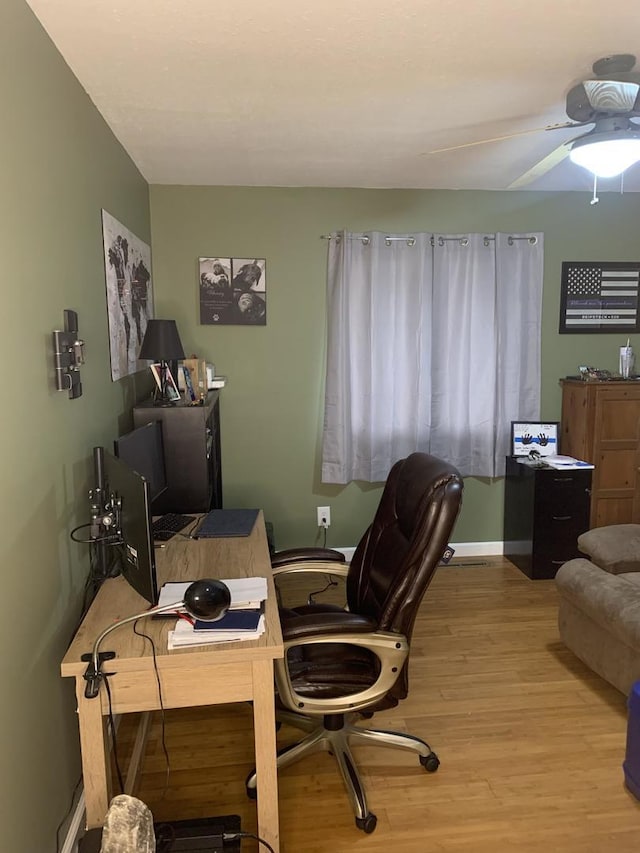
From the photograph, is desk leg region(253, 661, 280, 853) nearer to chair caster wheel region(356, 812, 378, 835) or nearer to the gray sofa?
chair caster wheel region(356, 812, 378, 835)

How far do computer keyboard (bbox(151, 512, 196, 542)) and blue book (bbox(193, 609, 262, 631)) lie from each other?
0.85 metres

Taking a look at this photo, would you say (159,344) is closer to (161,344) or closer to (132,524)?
(161,344)

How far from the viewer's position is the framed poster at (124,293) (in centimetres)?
Answer: 247

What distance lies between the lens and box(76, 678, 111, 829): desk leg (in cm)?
145

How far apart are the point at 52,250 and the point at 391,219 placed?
2.50 m

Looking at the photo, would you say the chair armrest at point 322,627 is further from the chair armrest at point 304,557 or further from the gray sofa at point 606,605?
the gray sofa at point 606,605

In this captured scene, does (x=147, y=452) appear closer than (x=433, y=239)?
Yes

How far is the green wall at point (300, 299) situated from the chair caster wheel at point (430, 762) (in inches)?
78.5

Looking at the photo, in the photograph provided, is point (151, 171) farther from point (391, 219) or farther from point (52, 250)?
point (52, 250)

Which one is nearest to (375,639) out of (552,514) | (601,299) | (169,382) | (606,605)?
(606,605)

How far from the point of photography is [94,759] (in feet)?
4.82

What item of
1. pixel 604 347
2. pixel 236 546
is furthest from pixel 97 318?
pixel 604 347

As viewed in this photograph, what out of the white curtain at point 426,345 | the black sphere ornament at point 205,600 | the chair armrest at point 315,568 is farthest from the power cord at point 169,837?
the white curtain at point 426,345

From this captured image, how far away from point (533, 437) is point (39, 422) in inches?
126
